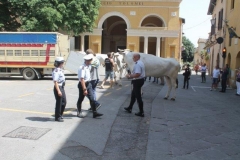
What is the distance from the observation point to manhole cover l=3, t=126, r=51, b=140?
5863 mm

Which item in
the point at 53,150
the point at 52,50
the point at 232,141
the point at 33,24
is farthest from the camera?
the point at 33,24

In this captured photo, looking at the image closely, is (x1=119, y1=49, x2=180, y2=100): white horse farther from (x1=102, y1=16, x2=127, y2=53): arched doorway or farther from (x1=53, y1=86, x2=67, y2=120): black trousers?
(x1=102, y1=16, x2=127, y2=53): arched doorway

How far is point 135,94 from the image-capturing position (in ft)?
26.5

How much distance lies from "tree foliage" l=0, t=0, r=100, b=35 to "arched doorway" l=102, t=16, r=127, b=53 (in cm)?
1181

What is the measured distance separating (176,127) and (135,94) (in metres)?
1.57

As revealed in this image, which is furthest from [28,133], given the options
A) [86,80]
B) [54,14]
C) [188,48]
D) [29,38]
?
[188,48]

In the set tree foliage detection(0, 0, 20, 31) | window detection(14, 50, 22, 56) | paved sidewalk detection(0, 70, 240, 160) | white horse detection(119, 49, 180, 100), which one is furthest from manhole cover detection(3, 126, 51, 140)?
tree foliage detection(0, 0, 20, 31)

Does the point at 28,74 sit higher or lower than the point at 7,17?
lower

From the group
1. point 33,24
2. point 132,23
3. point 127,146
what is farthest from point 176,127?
point 132,23

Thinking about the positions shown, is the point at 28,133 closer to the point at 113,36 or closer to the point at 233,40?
the point at 233,40

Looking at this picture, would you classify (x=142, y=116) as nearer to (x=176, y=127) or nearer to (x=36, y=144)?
(x=176, y=127)

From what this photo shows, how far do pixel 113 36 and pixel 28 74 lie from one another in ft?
83.8

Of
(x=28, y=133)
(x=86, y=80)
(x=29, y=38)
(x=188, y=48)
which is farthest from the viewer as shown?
(x=188, y=48)

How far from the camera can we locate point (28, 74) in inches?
738
